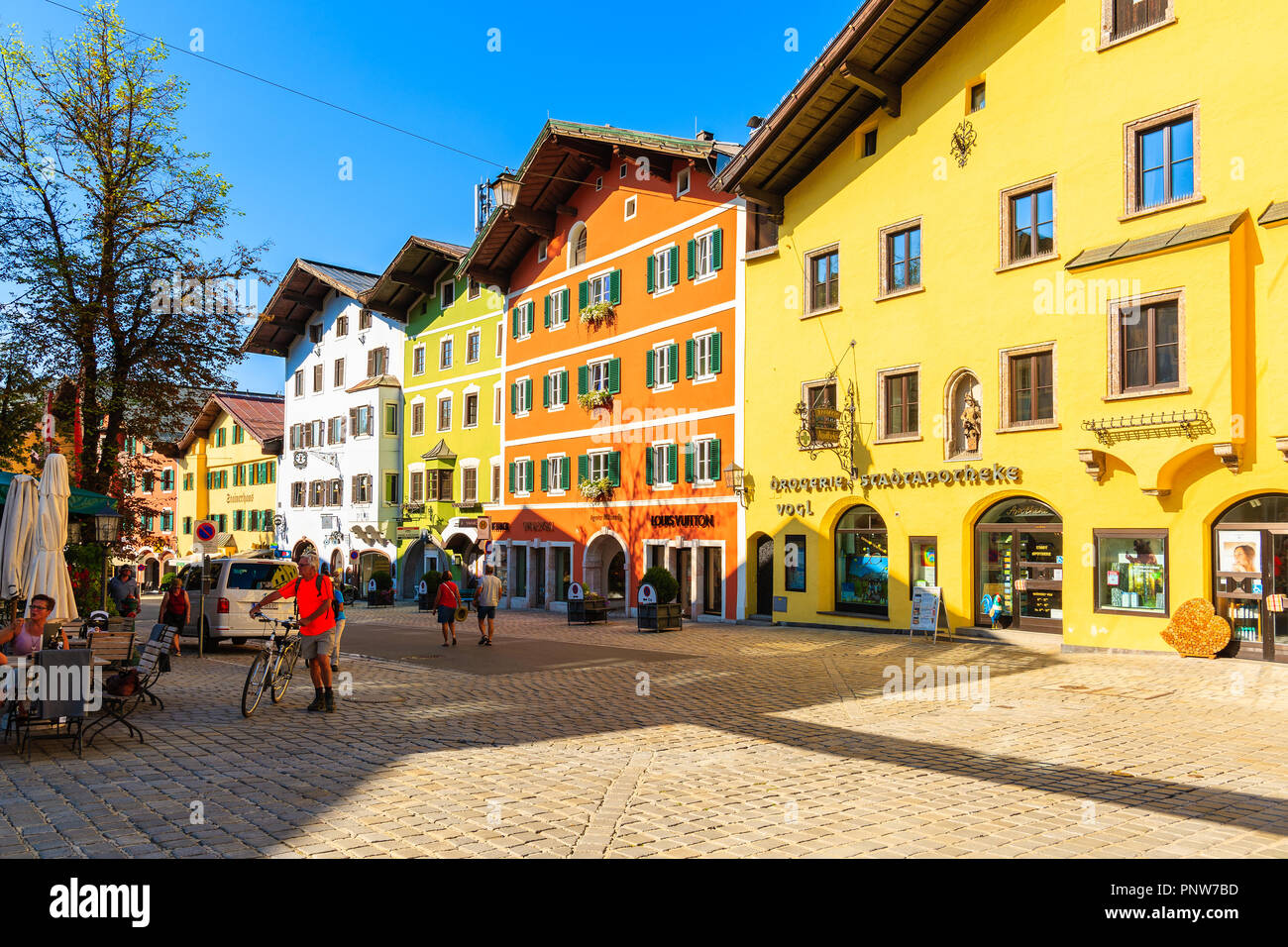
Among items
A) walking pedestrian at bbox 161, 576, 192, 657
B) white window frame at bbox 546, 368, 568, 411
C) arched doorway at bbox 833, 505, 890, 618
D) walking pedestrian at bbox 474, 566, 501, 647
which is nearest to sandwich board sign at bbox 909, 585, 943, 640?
arched doorway at bbox 833, 505, 890, 618

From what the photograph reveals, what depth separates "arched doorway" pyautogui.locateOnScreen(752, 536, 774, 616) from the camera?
28406 millimetres

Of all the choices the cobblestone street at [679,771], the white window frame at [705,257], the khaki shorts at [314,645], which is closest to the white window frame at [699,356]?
the white window frame at [705,257]

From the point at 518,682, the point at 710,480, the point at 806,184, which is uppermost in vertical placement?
the point at 806,184

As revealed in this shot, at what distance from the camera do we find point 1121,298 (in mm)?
18953

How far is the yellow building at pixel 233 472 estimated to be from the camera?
59.4 m

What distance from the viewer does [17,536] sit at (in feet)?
42.3

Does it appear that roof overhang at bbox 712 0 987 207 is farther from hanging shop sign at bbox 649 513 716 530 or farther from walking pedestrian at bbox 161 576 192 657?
walking pedestrian at bbox 161 576 192 657

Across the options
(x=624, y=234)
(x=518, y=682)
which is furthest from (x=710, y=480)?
(x=518, y=682)

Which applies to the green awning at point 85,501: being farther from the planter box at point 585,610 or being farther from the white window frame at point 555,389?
the white window frame at point 555,389

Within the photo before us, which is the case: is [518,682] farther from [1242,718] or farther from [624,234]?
[624,234]

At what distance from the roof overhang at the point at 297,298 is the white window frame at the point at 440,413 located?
749 centimetres

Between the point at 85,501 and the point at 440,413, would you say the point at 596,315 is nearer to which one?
the point at 440,413

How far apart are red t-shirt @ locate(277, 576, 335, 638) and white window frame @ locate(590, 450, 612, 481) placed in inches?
914
